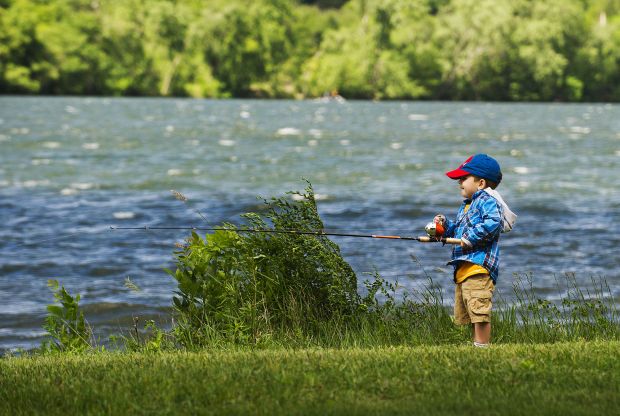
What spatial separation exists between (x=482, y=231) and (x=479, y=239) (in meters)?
0.07

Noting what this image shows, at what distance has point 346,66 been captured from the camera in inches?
3627

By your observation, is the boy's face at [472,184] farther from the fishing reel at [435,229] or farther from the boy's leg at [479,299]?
the boy's leg at [479,299]

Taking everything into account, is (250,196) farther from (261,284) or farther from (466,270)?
(466,270)

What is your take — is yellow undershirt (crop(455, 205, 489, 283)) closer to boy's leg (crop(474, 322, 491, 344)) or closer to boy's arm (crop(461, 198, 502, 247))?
boy's arm (crop(461, 198, 502, 247))

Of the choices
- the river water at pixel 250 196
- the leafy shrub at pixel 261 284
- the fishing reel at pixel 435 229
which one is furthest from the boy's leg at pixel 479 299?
the river water at pixel 250 196

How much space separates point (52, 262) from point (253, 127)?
33275mm

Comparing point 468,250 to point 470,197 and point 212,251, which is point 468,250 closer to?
point 470,197

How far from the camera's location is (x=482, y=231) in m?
6.28

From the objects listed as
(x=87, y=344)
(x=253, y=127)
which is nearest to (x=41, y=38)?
(x=253, y=127)

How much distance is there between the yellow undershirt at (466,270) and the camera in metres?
6.39

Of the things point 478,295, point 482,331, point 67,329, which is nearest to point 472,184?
point 478,295

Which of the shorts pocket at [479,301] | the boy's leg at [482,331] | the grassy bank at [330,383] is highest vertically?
the shorts pocket at [479,301]

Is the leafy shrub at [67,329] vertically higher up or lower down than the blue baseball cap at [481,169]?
lower down

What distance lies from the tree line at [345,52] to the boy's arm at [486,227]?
269 feet
